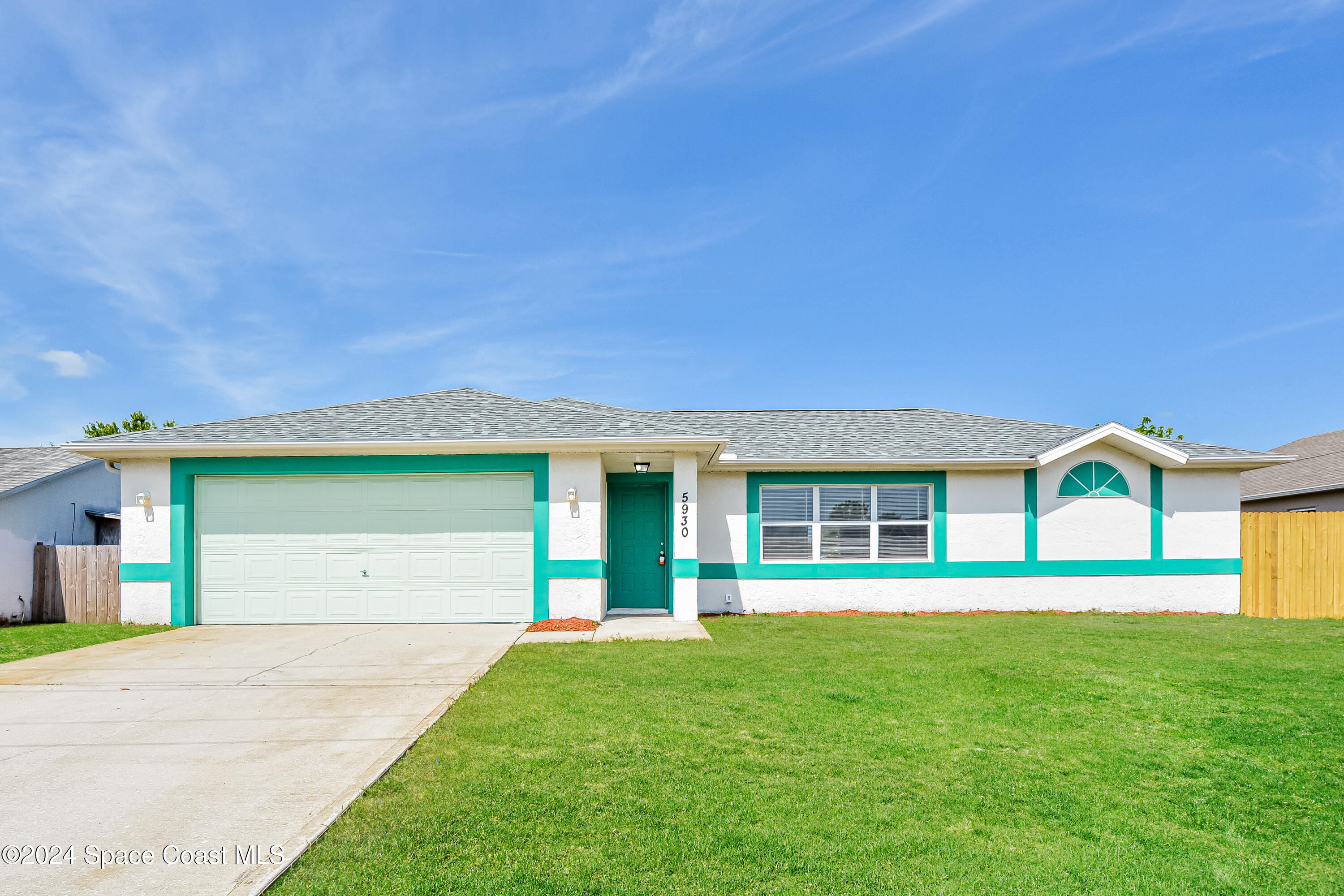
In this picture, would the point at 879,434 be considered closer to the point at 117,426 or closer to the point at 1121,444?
the point at 1121,444

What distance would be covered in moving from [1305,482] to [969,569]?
1259 cm

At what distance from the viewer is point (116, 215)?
14727 millimetres

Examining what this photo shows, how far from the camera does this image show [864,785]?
4.21 m

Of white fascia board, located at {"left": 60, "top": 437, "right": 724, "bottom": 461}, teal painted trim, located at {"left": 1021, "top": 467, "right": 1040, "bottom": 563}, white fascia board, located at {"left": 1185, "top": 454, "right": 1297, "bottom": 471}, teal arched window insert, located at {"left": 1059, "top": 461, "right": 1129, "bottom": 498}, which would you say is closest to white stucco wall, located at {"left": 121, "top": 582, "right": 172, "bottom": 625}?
white fascia board, located at {"left": 60, "top": 437, "right": 724, "bottom": 461}

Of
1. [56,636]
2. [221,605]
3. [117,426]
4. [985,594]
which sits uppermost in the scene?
[117,426]

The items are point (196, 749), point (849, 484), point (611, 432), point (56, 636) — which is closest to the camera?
point (196, 749)

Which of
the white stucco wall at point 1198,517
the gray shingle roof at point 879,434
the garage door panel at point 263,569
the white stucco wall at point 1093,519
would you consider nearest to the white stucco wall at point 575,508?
the gray shingle roof at point 879,434

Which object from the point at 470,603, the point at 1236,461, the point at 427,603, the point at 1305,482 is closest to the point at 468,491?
the point at 470,603

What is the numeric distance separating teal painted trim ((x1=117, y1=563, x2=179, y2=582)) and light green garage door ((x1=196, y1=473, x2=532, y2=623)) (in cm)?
45

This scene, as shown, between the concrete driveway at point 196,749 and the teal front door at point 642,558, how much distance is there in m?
3.90

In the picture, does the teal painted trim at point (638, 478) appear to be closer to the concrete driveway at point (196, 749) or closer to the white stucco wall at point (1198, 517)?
the concrete driveway at point (196, 749)

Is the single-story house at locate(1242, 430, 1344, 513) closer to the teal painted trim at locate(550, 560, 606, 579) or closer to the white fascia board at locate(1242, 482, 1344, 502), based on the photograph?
the white fascia board at locate(1242, 482, 1344, 502)

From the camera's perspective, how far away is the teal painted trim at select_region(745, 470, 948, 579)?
13.6 metres

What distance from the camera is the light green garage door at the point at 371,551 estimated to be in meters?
11.9
